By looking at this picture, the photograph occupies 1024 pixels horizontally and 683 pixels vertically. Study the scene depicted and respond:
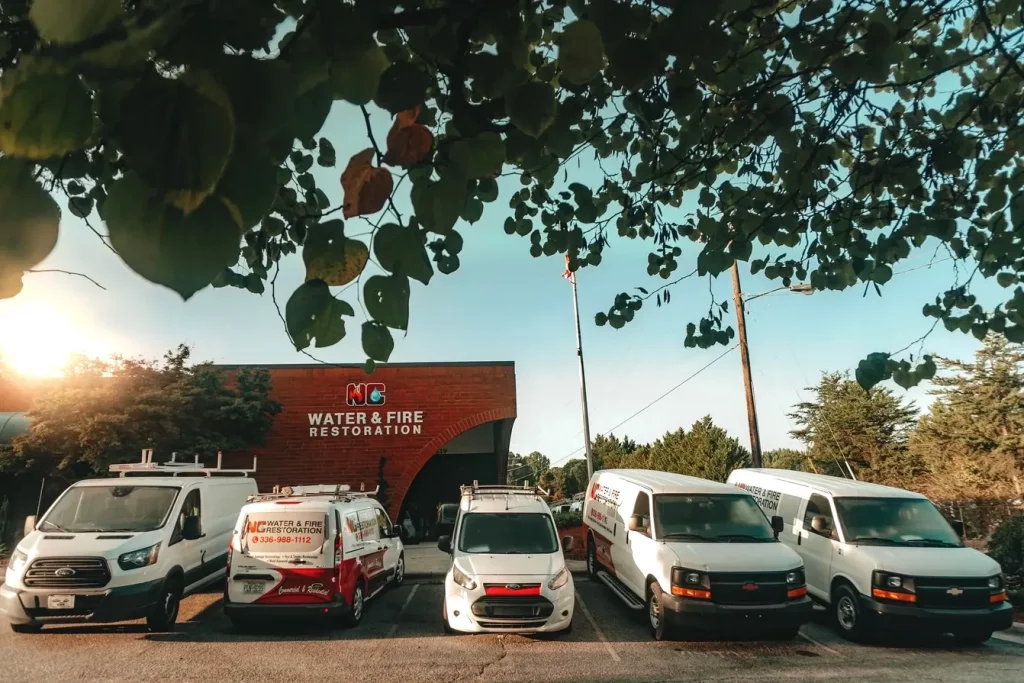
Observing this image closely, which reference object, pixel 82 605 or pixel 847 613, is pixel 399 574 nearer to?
pixel 82 605

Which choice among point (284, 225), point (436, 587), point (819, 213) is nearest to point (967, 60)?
point (819, 213)

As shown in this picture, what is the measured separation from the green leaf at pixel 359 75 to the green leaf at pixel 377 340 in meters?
0.53

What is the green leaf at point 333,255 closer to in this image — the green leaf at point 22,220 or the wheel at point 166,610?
the green leaf at point 22,220

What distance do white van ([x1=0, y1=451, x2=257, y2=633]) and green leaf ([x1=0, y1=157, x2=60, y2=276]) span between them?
9368 mm

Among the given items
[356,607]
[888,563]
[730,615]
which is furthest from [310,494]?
[888,563]

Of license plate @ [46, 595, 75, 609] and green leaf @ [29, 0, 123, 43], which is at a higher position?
green leaf @ [29, 0, 123, 43]

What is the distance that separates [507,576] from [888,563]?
17.4 ft

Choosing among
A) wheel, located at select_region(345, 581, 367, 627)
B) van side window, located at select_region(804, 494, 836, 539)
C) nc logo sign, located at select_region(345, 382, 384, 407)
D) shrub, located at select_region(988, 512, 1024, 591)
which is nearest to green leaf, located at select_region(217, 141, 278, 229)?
wheel, located at select_region(345, 581, 367, 627)

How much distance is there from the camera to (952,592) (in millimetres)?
8773

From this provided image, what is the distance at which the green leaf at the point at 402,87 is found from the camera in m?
1.67

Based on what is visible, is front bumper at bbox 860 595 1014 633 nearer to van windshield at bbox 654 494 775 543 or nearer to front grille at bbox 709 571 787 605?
front grille at bbox 709 571 787 605

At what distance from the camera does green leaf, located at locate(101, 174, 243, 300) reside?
91cm

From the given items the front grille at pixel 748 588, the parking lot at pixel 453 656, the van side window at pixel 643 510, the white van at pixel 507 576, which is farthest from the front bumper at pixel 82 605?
the front grille at pixel 748 588

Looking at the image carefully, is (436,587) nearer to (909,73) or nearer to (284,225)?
(284,225)
